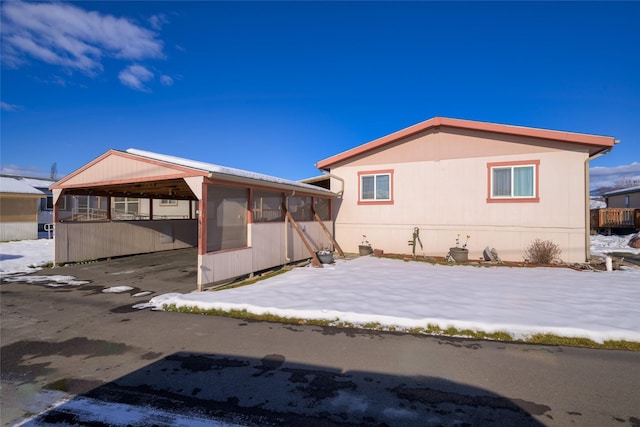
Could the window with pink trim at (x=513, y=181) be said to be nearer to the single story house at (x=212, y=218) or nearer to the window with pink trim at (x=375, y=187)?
the window with pink trim at (x=375, y=187)

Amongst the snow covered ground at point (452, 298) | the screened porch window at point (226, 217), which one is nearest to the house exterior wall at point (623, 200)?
the snow covered ground at point (452, 298)

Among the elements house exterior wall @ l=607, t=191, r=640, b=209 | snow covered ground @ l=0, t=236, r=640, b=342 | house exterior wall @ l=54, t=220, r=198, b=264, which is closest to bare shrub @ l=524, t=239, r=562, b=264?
snow covered ground @ l=0, t=236, r=640, b=342

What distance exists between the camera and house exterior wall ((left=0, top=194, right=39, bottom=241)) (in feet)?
53.4

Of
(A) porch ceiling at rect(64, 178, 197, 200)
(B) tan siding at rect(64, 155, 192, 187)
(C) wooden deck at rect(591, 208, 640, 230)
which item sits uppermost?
(B) tan siding at rect(64, 155, 192, 187)

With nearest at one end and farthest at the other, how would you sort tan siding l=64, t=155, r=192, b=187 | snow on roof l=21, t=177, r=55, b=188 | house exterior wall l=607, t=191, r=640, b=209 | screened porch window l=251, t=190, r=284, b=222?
tan siding l=64, t=155, r=192, b=187, screened porch window l=251, t=190, r=284, b=222, snow on roof l=21, t=177, r=55, b=188, house exterior wall l=607, t=191, r=640, b=209

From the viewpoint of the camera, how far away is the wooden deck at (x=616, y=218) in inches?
728

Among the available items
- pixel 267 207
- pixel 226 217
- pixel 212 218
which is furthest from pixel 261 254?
pixel 212 218

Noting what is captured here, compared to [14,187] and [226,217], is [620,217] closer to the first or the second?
[226,217]

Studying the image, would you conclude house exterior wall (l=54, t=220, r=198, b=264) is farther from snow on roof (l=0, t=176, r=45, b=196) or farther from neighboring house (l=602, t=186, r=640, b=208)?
neighboring house (l=602, t=186, r=640, b=208)

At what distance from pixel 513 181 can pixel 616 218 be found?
16092 millimetres

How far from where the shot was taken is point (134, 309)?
5676mm

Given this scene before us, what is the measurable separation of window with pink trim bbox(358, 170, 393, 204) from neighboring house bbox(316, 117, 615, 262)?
0.04 metres

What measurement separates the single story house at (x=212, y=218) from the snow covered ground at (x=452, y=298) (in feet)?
3.22

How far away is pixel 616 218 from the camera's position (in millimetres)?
19500
